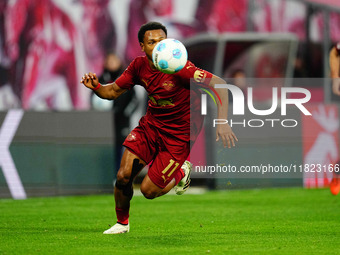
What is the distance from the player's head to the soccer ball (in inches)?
14.5

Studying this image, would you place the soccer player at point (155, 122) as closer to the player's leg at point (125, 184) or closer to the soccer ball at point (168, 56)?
the player's leg at point (125, 184)

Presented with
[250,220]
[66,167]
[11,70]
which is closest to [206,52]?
[66,167]

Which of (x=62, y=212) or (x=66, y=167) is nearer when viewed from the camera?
(x=62, y=212)

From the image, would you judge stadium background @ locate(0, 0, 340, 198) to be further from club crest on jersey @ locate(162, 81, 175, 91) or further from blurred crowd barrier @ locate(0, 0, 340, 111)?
club crest on jersey @ locate(162, 81, 175, 91)

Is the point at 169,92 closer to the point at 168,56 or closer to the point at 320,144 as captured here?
the point at 168,56

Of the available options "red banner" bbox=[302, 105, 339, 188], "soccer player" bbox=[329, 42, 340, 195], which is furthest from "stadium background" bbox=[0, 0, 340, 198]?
"soccer player" bbox=[329, 42, 340, 195]

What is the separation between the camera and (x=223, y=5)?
956 inches

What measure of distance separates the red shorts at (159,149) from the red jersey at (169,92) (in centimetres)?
8

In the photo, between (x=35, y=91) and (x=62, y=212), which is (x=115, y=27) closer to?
(x=35, y=91)

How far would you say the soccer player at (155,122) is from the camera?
894 cm

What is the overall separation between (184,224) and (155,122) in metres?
1.73

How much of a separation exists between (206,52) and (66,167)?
5.30 m

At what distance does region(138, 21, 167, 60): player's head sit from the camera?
29.1ft

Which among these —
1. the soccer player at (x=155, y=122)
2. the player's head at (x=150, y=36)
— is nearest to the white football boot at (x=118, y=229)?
the soccer player at (x=155, y=122)
